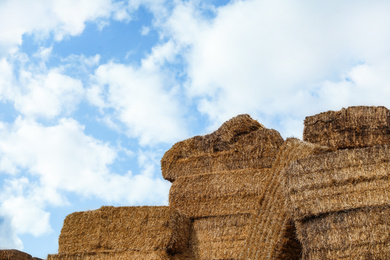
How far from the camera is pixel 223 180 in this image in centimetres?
817

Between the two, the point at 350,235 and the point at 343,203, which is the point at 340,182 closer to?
A: the point at 343,203

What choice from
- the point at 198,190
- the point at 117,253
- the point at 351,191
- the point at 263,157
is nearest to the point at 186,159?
the point at 198,190

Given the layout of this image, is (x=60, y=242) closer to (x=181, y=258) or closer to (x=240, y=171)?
(x=181, y=258)

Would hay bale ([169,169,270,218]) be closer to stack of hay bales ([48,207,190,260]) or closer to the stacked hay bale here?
the stacked hay bale

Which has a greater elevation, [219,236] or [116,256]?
[219,236]

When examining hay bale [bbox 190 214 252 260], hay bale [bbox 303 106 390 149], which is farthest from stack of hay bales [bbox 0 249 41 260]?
hay bale [bbox 303 106 390 149]

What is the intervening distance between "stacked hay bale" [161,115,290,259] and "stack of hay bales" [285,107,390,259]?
1770 mm

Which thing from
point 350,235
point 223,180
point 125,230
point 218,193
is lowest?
point 350,235

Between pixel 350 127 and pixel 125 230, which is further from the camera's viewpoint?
pixel 125 230

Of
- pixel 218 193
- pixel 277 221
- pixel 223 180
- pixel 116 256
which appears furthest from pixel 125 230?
pixel 277 221

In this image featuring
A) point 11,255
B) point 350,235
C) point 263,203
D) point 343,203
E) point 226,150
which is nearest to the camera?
point 350,235

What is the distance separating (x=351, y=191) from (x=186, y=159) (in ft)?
12.2

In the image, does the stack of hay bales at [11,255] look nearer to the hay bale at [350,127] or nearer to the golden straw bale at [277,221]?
the golden straw bale at [277,221]

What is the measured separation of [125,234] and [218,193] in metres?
1.54
